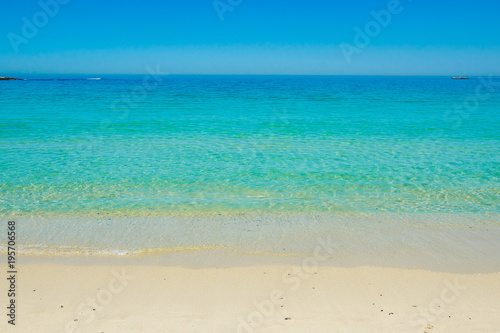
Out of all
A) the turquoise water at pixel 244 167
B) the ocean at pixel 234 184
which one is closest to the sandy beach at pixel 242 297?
the ocean at pixel 234 184

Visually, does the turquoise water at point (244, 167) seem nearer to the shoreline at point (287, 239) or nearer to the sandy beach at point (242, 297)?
the shoreline at point (287, 239)

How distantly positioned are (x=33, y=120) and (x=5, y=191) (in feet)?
43.6

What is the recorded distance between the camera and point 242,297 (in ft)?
15.5

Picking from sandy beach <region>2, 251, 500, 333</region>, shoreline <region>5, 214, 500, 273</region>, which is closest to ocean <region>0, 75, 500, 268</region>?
shoreline <region>5, 214, 500, 273</region>

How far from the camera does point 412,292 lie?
4.80 meters

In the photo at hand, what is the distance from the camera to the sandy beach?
4.15m

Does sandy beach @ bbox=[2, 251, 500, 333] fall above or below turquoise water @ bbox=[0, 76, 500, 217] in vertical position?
below

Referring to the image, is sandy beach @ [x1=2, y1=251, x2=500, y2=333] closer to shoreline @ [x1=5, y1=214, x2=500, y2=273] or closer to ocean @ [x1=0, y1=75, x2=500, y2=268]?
shoreline @ [x1=5, y1=214, x2=500, y2=273]

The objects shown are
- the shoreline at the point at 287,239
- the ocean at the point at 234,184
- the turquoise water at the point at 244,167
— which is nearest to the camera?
the shoreline at the point at 287,239

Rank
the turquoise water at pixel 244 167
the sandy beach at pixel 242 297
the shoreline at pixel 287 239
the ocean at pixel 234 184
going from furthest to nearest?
the turquoise water at pixel 244 167
the ocean at pixel 234 184
the shoreline at pixel 287 239
the sandy beach at pixel 242 297

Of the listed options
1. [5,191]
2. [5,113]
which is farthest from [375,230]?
[5,113]

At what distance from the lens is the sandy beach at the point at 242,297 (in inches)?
163

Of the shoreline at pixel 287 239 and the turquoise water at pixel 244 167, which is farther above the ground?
A: the turquoise water at pixel 244 167

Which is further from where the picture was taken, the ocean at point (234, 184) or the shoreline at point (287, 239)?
the ocean at point (234, 184)
